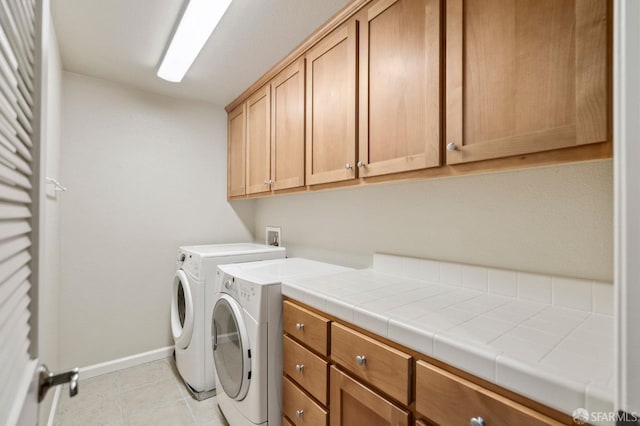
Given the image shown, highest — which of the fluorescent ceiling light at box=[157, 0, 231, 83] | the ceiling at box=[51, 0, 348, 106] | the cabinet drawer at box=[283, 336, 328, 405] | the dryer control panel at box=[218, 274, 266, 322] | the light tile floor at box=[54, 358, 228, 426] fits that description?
the ceiling at box=[51, 0, 348, 106]

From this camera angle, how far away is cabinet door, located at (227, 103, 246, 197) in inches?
101

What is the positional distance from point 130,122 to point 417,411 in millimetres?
2762

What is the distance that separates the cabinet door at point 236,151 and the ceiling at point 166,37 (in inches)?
13.4

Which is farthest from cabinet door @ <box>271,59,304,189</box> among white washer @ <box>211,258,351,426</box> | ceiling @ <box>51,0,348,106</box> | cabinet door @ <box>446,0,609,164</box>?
cabinet door @ <box>446,0,609,164</box>

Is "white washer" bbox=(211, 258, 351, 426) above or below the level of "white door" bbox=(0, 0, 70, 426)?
below

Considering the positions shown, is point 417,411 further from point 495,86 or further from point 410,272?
point 495,86

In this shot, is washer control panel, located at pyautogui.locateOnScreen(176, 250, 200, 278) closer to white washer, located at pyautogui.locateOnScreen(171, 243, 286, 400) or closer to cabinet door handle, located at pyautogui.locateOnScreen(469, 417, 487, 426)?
white washer, located at pyautogui.locateOnScreen(171, 243, 286, 400)

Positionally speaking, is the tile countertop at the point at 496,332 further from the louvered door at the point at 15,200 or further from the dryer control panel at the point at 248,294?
the louvered door at the point at 15,200

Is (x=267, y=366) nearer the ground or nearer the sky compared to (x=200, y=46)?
nearer the ground

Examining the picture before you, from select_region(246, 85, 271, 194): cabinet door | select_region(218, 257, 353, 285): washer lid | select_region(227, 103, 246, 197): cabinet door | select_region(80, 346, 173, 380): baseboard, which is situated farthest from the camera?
select_region(227, 103, 246, 197): cabinet door

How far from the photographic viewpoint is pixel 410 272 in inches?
61.5

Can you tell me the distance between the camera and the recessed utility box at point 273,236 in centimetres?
268

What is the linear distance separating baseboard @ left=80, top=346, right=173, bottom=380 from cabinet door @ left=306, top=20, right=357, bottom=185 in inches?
81.6

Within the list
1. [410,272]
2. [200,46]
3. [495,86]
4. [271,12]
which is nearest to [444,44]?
[495,86]
